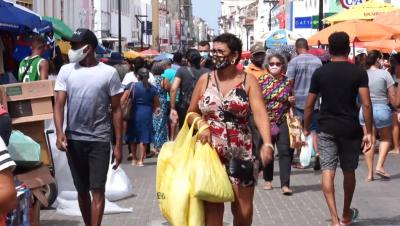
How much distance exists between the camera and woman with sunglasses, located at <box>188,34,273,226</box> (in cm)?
618

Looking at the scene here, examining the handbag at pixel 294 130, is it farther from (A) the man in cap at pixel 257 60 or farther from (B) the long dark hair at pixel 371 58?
(B) the long dark hair at pixel 371 58

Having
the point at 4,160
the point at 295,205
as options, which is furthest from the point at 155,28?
the point at 4,160

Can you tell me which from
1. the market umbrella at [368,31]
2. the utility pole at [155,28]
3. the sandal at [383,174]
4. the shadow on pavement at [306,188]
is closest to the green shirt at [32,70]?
the shadow on pavement at [306,188]

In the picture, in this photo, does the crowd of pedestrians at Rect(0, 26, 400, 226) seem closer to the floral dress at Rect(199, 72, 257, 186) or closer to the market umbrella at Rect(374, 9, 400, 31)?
the floral dress at Rect(199, 72, 257, 186)

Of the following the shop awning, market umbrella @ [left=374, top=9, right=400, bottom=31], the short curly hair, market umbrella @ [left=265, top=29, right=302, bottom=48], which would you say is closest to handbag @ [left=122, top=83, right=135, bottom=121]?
the shop awning

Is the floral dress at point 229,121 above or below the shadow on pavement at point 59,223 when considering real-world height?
above

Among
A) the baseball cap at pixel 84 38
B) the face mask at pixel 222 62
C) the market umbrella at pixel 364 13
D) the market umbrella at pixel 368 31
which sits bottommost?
the face mask at pixel 222 62

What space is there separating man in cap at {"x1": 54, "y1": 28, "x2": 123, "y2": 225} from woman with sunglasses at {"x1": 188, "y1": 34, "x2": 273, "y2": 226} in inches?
42.1

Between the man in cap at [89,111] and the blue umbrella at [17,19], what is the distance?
4271 mm

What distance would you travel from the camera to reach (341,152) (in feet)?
26.4

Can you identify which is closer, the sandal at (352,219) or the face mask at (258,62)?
the sandal at (352,219)

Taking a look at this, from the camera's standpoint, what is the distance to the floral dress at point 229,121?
6.24m

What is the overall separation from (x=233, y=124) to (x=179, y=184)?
60 cm

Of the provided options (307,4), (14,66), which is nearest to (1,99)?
(14,66)
